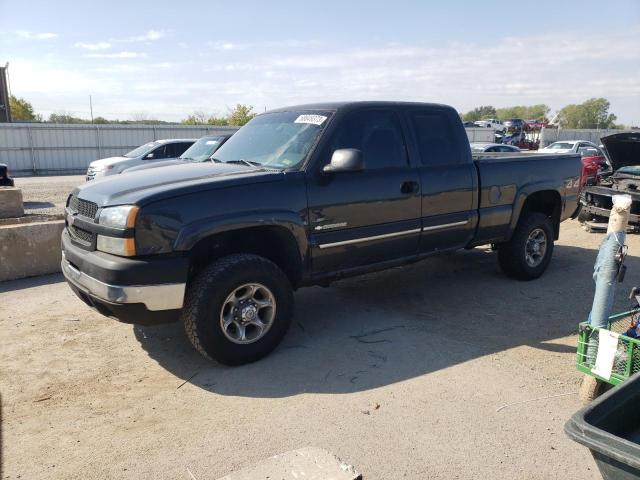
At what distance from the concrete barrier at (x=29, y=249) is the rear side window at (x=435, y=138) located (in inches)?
185

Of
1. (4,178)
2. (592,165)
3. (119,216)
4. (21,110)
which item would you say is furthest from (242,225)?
(21,110)

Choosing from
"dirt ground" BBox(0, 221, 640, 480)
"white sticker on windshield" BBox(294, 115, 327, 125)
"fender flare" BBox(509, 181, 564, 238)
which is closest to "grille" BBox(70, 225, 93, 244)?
"dirt ground" BBox(0, 221, 640, 480)

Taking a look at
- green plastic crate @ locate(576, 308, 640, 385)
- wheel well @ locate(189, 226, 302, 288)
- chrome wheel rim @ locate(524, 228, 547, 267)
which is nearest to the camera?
green plastic crate @ locate(576, 308, 640, 385)

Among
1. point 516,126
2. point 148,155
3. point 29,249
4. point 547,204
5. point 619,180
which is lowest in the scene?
point 29,249

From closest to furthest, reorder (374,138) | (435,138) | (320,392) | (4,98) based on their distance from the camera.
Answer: (320,392), (374,138), (435,138), (4,98)

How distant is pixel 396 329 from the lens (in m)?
4.73

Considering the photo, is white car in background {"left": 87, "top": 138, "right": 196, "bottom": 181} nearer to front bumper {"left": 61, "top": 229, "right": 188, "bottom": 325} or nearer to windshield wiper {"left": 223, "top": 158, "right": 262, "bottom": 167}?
windshield wiper {"left": 223, "top": 158, "right": 262, "bottom": 167}

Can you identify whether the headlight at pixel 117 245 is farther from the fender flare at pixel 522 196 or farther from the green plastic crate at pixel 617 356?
the fender flare at pixel 522 196

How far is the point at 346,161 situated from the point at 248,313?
1.43m

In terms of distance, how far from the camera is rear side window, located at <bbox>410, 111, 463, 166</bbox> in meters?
5.04

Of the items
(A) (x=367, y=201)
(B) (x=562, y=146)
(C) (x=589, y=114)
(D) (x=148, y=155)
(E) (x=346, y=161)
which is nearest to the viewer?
(E) (x=346, y=161)

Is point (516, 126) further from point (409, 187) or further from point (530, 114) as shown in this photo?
point (530, 114)

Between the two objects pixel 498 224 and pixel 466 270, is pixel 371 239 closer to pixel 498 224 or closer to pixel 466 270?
pixel 498 224

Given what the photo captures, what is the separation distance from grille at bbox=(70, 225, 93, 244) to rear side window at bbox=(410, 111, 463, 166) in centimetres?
308
